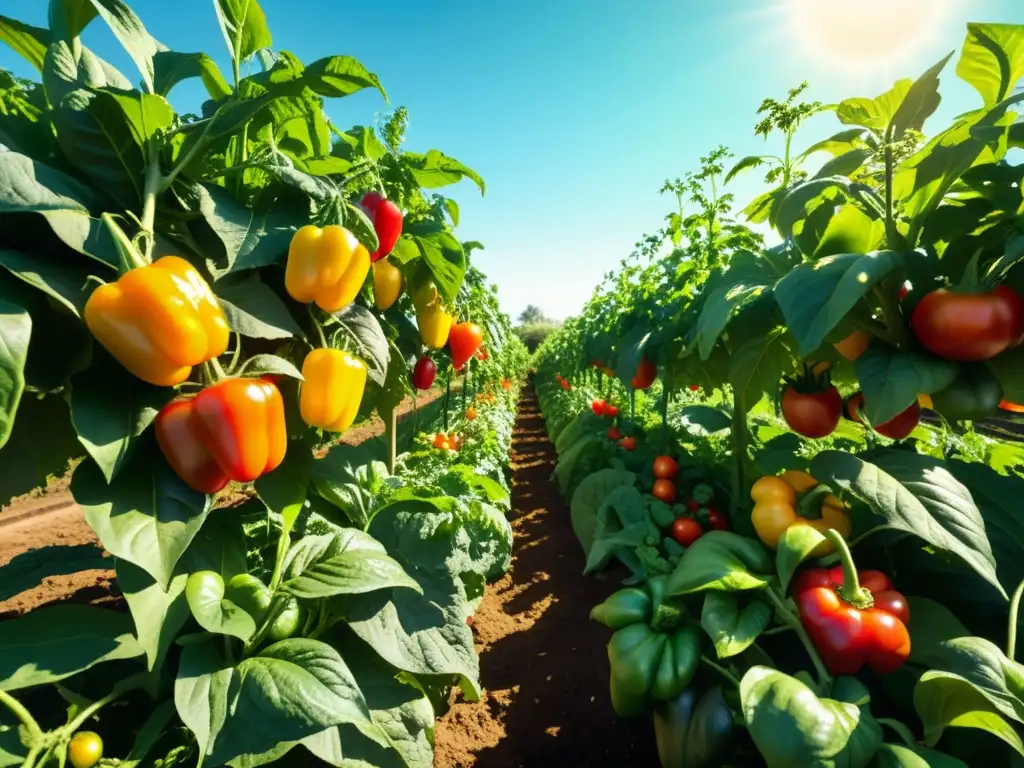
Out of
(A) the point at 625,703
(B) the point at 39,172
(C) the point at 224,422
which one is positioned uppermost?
(B) the point at 39,172

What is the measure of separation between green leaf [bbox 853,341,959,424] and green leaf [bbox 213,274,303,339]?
4.06 ft

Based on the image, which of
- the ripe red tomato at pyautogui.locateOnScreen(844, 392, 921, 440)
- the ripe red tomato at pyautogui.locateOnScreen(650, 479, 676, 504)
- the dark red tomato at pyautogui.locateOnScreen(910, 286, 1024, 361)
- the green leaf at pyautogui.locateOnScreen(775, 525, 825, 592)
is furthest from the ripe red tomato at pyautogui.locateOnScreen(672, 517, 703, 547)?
the dark red tomato at pyautogui.locateOnScreen(910, 286, 1024, 361)

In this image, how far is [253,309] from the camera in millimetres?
919

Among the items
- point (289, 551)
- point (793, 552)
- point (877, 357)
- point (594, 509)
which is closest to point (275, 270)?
point (289, 551)

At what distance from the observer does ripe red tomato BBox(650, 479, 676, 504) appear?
9.27 feet

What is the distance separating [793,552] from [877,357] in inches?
23.0

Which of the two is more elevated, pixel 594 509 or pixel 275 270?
pixel 275 270

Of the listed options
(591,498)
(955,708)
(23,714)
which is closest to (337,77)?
(23,714)

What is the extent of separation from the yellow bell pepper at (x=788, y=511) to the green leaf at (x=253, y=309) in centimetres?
154

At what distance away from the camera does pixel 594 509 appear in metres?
3.34

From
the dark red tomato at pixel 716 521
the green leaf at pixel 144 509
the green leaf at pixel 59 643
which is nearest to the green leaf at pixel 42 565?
the green leaf at pixel 59 643

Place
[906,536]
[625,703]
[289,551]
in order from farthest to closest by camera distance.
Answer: [625,703] < [906,536] < [289,551]

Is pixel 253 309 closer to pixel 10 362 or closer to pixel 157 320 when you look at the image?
pixel 157 320

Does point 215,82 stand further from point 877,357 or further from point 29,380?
point 877,357
